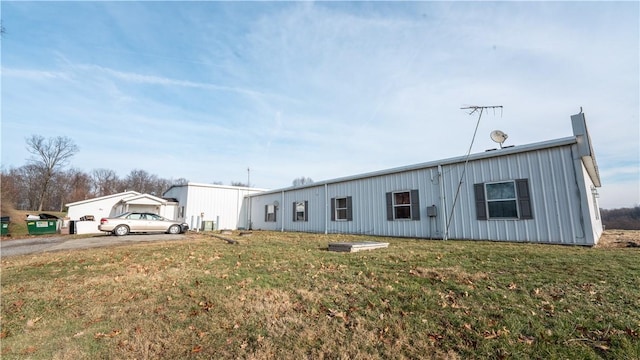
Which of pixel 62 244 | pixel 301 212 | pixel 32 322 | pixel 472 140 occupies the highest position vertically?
pixel 472 140

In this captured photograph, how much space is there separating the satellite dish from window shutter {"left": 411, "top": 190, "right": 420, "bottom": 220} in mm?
3314

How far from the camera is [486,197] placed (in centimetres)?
947

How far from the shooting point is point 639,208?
29766 mm

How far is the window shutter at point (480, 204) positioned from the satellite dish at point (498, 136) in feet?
5.36

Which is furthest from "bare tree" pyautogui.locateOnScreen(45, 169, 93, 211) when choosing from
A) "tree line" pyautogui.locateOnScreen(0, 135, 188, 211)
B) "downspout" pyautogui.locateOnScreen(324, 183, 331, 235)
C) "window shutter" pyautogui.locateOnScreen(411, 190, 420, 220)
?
"window shutter" pyautogui.locateOnScreen(411, 190, 420, 220)

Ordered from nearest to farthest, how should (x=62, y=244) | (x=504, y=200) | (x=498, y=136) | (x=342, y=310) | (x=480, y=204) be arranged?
(x=342, y=310), (x=504, y=200), (x=480, y=204), (x=498, y=136), (x=62, y=244)

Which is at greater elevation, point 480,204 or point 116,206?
point 116,206

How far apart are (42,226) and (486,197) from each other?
2607cm

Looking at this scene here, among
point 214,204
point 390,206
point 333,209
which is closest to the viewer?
point 390,206

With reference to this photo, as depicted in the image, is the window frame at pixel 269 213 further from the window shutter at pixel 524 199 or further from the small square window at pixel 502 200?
the window shutter at pixel 524 199

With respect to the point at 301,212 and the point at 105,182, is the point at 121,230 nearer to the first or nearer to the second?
the point at 301,212

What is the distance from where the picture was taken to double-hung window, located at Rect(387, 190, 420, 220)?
1147 centimetres

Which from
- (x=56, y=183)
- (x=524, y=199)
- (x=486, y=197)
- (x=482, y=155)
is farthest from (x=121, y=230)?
(x=56, y=183)

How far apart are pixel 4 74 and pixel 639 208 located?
159 feet
